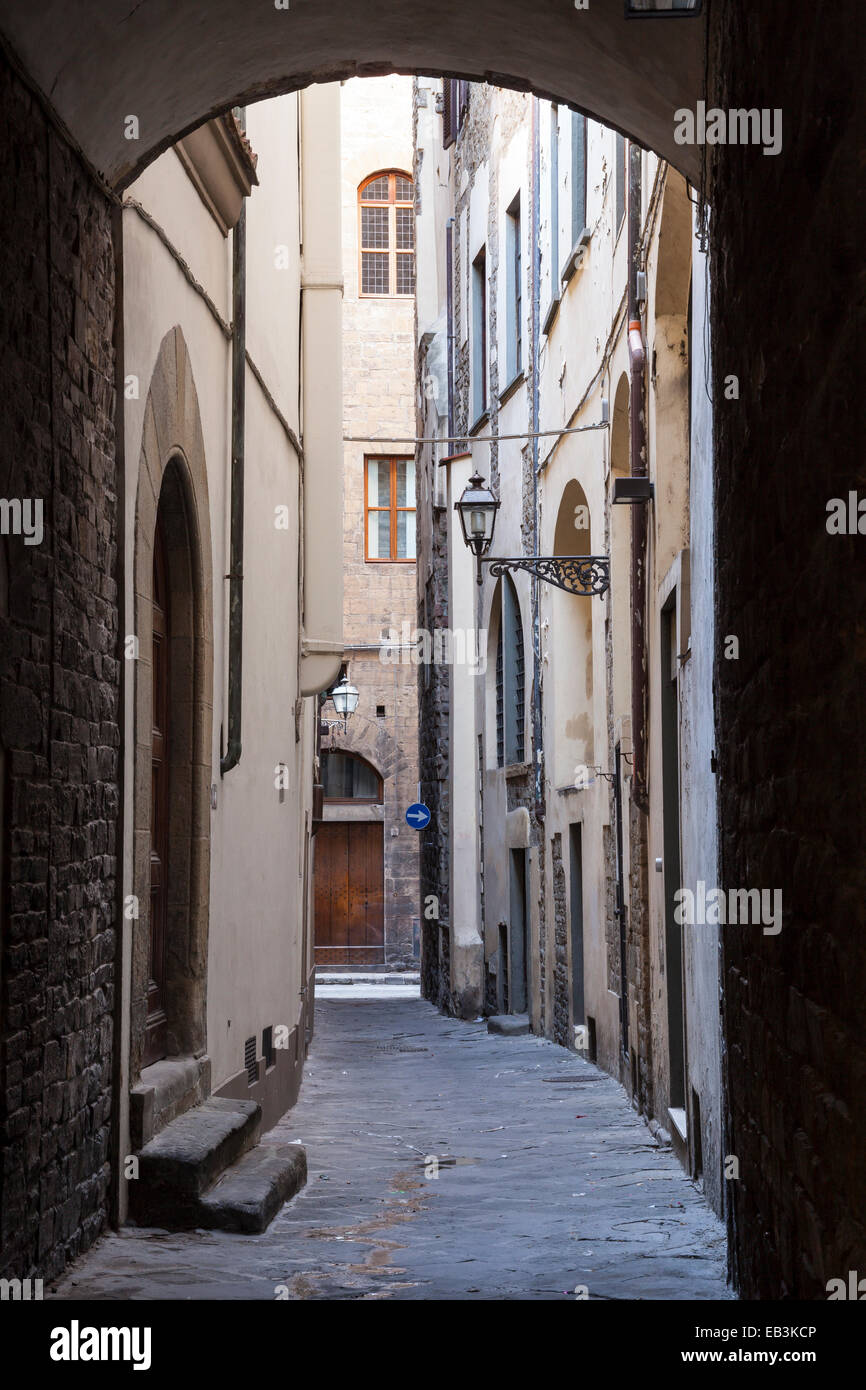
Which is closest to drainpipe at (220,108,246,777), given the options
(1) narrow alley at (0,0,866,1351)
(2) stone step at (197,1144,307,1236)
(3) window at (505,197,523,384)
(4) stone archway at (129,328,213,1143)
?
(1) narrow alley at (0,0,866,1351)

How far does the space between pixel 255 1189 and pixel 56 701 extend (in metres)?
2.26

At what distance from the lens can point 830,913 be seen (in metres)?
2.86

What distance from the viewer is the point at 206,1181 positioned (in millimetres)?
6086

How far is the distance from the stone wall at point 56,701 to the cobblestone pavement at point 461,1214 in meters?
0.42

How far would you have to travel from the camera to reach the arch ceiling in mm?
5113

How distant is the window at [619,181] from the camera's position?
9.81m

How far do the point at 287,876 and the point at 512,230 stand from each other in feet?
25.9

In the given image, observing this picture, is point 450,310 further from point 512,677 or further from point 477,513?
point 477,513

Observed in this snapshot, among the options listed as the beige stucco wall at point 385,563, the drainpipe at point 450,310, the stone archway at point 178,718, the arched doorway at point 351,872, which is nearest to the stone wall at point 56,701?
the stone archway at point 178,718

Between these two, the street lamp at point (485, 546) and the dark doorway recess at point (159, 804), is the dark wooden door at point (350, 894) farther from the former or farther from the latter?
the dark doorway recess at point (159, 804)

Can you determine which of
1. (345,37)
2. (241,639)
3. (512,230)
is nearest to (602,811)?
(241,639)

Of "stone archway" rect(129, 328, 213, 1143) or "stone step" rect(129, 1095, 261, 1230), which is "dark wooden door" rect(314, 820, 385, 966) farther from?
"stone step" rect(129, 1095, 261, 1230)

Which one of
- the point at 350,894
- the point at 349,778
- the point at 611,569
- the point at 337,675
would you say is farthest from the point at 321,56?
the point at 350,894

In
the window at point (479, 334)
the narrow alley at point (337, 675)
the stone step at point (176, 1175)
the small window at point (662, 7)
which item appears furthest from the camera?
the window at point (479, 334)
